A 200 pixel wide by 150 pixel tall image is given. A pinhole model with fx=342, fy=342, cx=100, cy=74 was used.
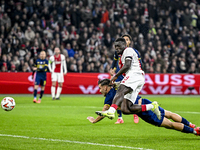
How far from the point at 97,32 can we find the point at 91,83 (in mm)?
4496

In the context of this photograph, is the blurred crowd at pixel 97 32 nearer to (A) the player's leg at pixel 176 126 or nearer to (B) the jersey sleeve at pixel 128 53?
(B) the jersey sleeve at pixel 128 53

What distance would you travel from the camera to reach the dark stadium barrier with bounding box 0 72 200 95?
19.4 metres

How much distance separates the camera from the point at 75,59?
21.5 m

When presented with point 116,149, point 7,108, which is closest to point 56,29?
point 7,108

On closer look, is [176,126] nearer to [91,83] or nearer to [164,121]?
[164,121]

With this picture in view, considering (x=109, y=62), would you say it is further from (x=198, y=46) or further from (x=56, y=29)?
(x=198, y=46)

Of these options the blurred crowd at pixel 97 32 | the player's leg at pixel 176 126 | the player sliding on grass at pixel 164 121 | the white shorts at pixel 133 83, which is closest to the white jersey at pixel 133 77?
the white shorts at pixel 133 83

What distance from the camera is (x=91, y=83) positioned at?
20500 millimetres

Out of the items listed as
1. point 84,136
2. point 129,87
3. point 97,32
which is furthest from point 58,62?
point 129,87

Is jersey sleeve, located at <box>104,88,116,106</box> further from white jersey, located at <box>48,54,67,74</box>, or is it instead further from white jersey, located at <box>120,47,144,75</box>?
white jersey, located at <box>48,54,67,74</box>

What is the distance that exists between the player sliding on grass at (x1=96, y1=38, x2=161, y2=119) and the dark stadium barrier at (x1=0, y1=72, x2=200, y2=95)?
13446 mm

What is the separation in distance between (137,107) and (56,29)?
16760 millimetres

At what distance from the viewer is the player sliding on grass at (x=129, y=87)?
620 cm

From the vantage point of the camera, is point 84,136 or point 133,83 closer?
point 133,83
